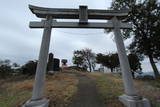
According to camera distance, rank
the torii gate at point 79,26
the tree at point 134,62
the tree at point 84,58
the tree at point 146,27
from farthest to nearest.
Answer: the tree at point 84,58 → the tree at point 134,62 → the tree at point 146,27 → the torii gate at point 79,26

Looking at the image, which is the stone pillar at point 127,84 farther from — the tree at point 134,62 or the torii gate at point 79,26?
the tree at point 134,62

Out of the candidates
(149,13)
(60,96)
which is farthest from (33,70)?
(149,13)

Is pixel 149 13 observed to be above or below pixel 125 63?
above

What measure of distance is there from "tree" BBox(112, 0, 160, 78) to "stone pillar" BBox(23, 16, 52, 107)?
42.8ft

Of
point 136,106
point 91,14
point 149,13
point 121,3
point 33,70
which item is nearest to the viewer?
point 136,106

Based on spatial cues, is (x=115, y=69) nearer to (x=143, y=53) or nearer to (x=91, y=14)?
(x=143, y=53)

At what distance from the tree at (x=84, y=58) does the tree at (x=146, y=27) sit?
24.1m

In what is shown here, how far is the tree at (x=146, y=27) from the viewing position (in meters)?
14.9

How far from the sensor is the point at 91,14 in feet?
20.9

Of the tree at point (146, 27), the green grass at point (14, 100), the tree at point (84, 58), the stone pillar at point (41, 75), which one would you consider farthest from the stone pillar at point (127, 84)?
the tree at point (84, 58)

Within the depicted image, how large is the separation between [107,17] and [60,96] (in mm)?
4545

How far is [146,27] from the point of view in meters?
15.6

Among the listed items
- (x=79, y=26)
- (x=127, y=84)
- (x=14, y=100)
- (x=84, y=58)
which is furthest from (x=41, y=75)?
(x=84, y=58)

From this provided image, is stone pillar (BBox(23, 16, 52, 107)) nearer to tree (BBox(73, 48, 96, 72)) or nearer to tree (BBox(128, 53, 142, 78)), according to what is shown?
tree (BBox(128, 53, 142, 78))
